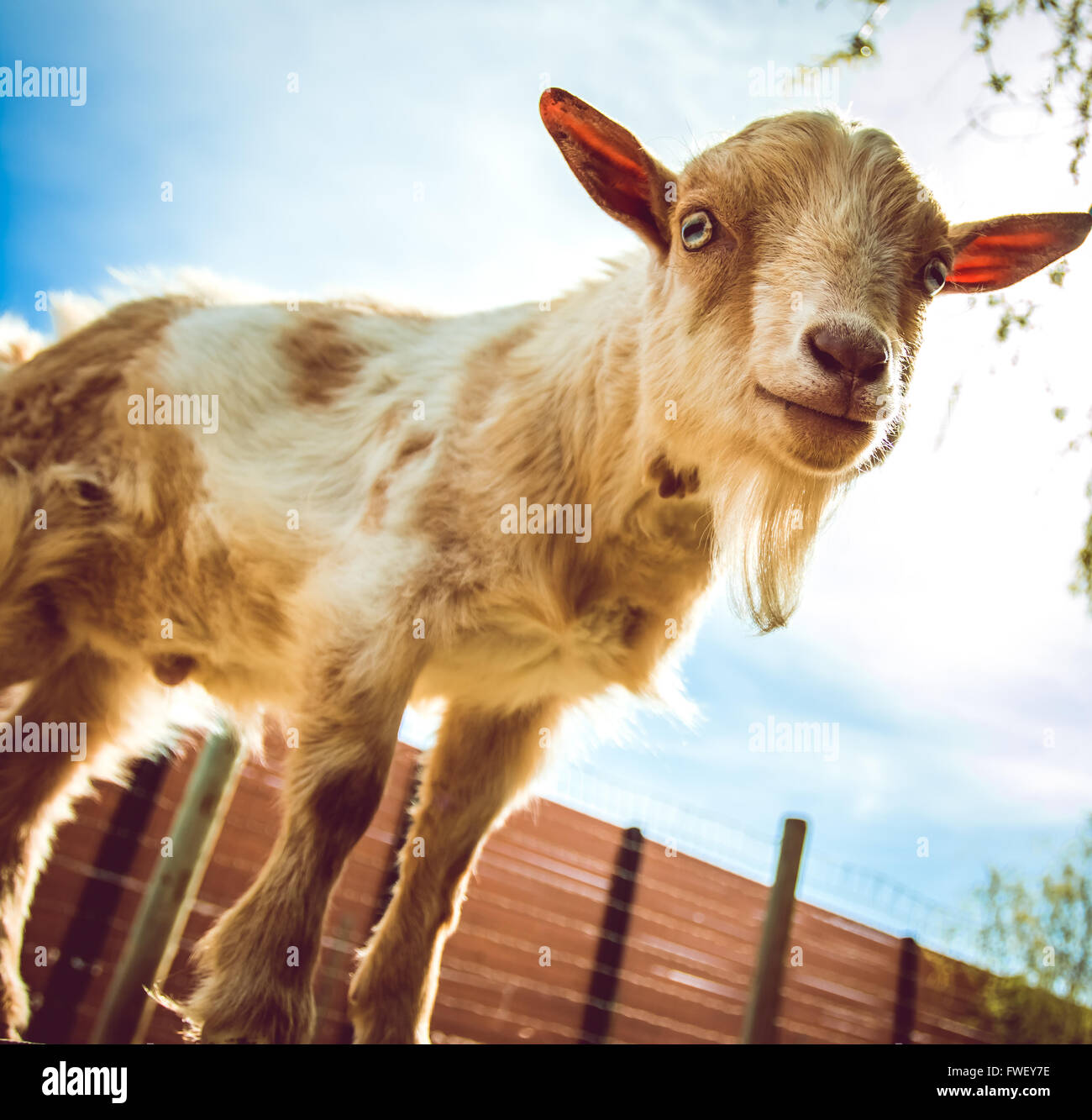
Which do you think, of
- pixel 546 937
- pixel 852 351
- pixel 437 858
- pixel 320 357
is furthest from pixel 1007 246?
pixel 546 937

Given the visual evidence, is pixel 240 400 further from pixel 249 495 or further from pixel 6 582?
pixel 6 582

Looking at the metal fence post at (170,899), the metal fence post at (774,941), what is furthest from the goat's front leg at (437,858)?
the metal fence post at (774,941)

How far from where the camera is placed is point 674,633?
248cm

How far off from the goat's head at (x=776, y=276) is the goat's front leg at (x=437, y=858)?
1056 mm

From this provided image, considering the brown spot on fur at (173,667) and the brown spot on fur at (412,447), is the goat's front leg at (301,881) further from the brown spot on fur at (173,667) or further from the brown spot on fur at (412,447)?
the brown spot on fur at (173,667)

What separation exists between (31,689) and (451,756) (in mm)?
1486

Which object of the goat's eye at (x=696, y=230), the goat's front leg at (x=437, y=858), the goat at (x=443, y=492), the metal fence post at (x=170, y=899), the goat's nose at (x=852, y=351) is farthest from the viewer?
the metal fence post at (x=170, y=899)

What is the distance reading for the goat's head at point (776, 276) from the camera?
6.30ft

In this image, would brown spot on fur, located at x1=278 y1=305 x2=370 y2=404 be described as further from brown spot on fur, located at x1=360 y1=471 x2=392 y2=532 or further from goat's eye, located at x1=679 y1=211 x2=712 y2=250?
goat's eye, located at x1=679 y1=211 x2=712 y2=250

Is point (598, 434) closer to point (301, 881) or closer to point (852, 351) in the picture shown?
point (852, 351)

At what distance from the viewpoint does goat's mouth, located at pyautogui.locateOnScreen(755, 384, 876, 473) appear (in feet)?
6.32

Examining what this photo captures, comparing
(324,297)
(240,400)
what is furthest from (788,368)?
(324,297)

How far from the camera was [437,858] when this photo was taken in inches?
102

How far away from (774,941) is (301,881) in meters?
3.36
